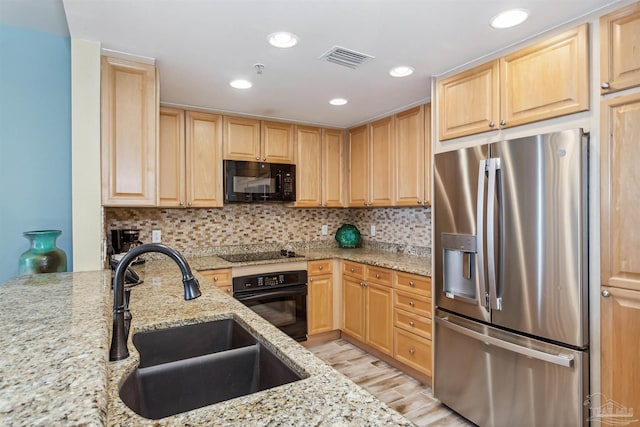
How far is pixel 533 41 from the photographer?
1853 millimetres

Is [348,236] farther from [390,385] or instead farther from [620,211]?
[620,211]

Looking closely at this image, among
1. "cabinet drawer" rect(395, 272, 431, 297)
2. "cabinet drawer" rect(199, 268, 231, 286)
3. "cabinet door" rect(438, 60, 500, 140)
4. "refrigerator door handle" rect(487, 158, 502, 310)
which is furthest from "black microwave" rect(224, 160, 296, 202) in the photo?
"refrigerator door handle" rect(487, 158, 502, 310)

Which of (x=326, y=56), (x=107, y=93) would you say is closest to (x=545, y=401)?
(x=326, y=56)

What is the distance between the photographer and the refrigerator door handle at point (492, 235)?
190 centimetres

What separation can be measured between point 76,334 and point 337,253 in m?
2.96

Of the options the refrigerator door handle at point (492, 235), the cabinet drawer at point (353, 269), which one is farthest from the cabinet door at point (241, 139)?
the refrigerator door handle at point (492, 235)

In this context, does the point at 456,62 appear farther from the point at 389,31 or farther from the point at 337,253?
the point at 337,253

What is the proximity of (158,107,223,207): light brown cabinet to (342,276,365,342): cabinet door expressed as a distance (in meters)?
1.49

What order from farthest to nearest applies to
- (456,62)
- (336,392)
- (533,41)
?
(456,62) → (533,41) → (336,392)

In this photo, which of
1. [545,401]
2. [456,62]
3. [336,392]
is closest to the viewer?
[336,392]

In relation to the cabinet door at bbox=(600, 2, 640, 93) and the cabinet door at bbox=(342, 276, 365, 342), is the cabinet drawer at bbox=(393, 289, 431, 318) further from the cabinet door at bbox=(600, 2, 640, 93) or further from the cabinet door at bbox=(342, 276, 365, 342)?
the cabinet door at bbox=(600, 2, 640, 93)

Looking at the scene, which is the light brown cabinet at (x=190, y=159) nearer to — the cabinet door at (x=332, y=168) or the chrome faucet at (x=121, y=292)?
the cabinet door at (x=332, y=168)

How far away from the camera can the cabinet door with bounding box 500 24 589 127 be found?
65.3 inches

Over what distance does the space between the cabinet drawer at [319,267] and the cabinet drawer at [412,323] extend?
2.85 feet
